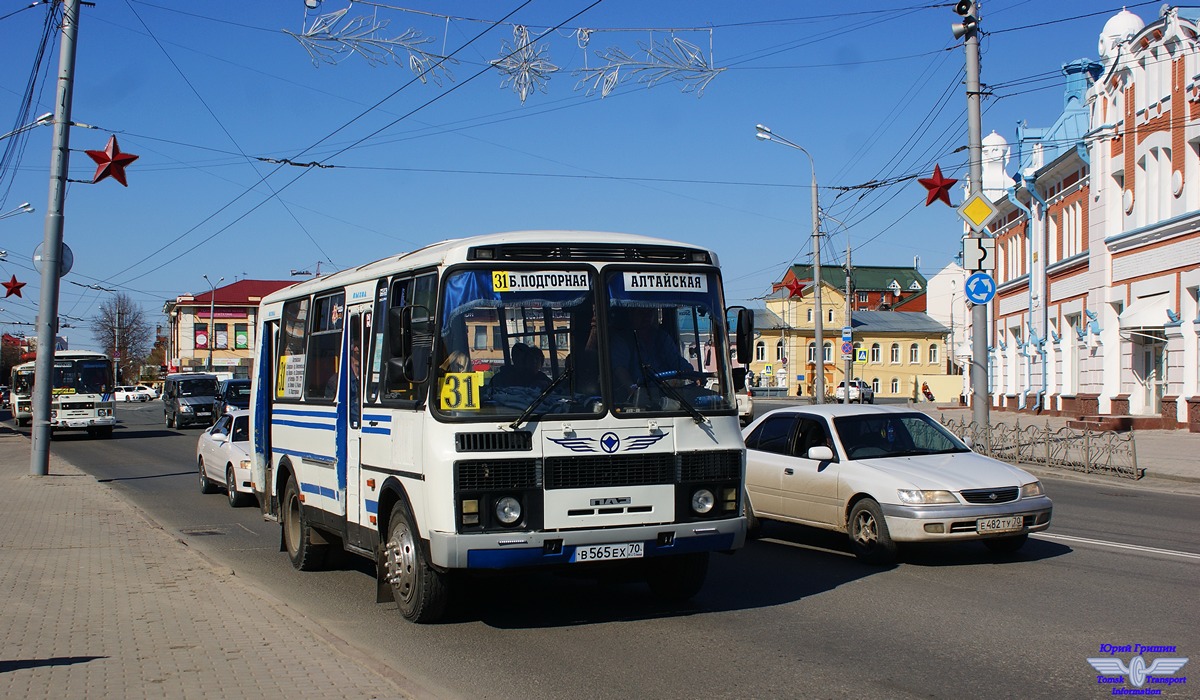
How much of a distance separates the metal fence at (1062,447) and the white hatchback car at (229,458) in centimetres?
1437

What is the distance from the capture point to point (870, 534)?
10.4 meters

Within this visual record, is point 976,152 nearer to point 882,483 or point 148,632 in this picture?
point 882,483

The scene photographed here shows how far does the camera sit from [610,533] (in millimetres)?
7480

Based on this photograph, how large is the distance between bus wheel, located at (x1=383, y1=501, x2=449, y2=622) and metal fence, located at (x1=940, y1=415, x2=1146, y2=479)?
52.6 ft

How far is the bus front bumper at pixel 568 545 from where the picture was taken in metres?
7.21

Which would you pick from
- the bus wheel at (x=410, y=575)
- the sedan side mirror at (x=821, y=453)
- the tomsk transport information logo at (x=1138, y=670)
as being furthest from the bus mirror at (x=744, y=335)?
the sedan side mirror at (x=821, y=453)

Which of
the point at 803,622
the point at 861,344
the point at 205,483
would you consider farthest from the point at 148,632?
the point at 861,344

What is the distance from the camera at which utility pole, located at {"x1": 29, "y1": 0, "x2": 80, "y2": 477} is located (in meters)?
20.2

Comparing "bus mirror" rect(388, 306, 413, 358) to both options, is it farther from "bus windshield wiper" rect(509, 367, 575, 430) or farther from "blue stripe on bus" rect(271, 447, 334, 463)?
"blue stripe on bus" rect(271, 447, 334, 463)

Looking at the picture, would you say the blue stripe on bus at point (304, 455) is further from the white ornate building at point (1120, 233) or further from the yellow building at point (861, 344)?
the yellow building at point (861, 344)

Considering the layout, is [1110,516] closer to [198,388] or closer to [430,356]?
[430,356]

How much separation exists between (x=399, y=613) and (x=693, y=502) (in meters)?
2.41

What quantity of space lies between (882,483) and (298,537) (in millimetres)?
5455

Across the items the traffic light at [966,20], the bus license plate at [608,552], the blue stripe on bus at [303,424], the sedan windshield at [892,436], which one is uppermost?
the traffic light at [966,20]
